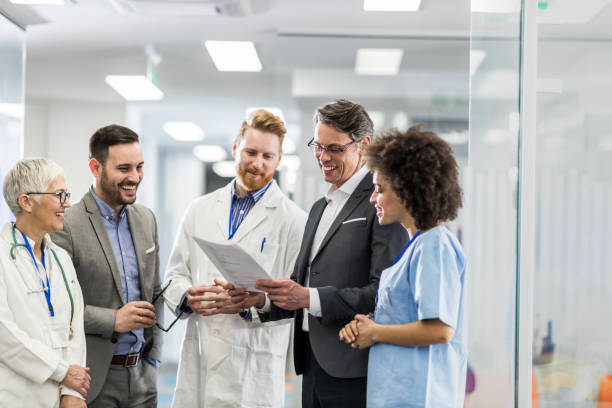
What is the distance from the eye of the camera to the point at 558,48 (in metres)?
2.22

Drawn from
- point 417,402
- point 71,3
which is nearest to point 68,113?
point 71,3

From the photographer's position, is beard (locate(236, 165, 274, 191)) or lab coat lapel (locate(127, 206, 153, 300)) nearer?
lab coat lapel (locate(127, 206, 153, 300))

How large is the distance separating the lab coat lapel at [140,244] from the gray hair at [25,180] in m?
0.49

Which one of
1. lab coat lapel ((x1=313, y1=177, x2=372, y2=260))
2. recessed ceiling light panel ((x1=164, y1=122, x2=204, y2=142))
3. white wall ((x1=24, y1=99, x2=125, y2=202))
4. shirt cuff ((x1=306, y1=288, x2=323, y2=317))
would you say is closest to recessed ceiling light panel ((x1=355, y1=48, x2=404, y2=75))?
lab coat lapel ((x1=313, y1=177, x2=372, y2=260))

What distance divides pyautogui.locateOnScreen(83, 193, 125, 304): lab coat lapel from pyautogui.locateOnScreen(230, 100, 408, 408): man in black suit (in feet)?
2.43

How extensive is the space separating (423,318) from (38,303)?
1334 millimetres

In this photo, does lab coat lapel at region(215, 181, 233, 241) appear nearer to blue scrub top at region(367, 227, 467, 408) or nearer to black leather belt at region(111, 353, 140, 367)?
black leather belt at region(111, 353, 140, 367)

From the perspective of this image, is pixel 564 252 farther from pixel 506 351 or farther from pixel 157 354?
pixel 157 354

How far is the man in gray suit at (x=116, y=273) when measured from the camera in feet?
8.06

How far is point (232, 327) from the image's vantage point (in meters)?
2.63

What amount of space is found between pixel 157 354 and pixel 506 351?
1479 mm

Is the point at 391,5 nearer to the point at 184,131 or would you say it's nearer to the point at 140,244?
the point at 140,244

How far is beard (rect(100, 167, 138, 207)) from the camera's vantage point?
259cm

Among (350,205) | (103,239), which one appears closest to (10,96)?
(103,239)
